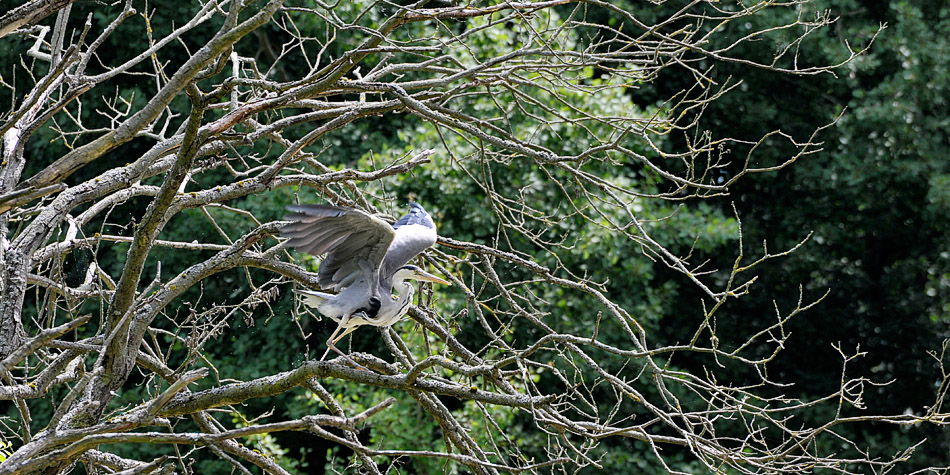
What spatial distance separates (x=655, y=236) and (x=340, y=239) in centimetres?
478

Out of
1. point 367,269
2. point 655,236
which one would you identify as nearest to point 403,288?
point 367,269

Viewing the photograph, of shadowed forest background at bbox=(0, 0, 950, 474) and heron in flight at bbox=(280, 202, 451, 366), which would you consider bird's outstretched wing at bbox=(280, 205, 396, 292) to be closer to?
heron in flight at bbox=(280, 202, 451, 366)

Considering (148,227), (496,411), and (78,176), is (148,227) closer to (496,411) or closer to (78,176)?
(496,411)

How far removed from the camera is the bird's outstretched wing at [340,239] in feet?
10.0

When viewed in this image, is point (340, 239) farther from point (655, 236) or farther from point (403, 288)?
point (655, 236)

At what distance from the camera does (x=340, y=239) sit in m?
3.29

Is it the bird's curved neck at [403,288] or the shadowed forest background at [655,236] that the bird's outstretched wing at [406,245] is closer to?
the bird's curved neck at [403,288]

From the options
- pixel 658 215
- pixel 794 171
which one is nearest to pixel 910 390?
pixel 794 171

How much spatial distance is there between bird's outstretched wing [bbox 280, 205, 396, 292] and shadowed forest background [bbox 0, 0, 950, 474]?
9.58ft

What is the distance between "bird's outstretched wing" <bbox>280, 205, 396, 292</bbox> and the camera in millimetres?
3049

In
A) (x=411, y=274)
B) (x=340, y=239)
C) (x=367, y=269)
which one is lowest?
(x=411, y=274)

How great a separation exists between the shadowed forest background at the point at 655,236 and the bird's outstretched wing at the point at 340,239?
2921 millimetres

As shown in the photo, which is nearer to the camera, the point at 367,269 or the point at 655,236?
the point at 367,269

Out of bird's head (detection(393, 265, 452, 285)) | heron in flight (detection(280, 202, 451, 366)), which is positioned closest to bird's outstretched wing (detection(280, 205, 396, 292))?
heron in flight (detection(280, 202, 451, 366))
